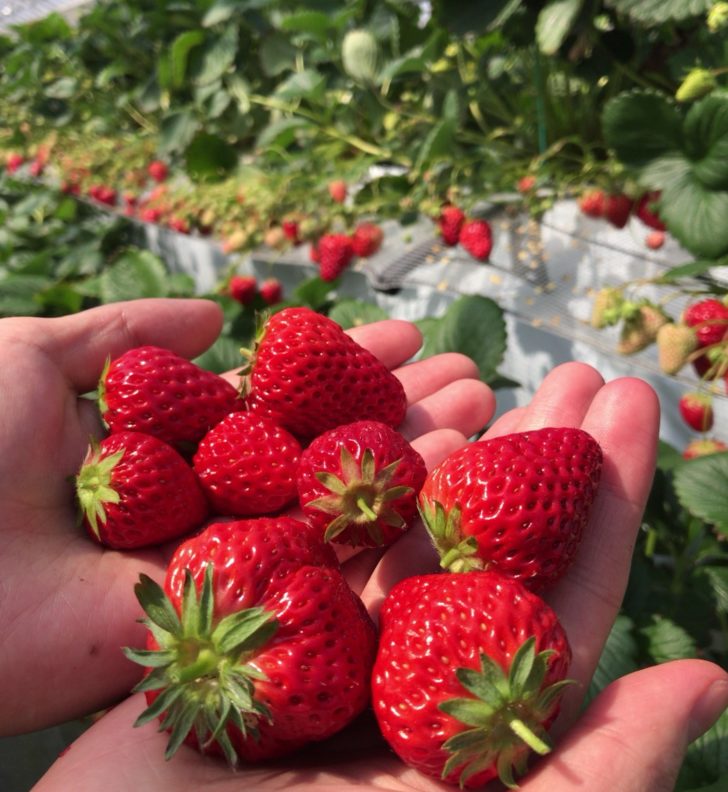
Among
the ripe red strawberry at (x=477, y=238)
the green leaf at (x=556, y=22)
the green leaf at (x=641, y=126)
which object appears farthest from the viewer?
the ripe red strawberry at (x=477, y=238)

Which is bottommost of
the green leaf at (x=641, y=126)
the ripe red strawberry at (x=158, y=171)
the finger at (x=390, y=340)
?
the ripe red strawberry at (x=158, y=171)

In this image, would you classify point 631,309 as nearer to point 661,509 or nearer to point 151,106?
point 661,509

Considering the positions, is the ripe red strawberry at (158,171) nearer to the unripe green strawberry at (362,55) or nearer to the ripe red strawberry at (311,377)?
the unripe green strawberry at (362,55)

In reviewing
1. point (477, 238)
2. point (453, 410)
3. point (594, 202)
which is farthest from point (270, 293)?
point (453, 410)

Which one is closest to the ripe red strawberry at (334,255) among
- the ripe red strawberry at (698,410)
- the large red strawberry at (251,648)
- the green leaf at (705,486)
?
the ripe red strawberry at (698,410)

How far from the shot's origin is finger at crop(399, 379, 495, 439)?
4.07ft

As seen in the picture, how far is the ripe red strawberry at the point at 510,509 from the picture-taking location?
0.77 m

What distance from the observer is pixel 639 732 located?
64 centimetres

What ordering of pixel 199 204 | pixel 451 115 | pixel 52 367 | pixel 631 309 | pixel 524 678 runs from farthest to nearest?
pixel 199 204 → pixel 451 115 → pixel 631 309 → pixel 52 367 → pixel 524 678

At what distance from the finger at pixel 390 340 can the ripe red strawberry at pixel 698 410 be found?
1.71ft

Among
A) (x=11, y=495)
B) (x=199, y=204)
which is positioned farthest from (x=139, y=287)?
(x=11, y=495)

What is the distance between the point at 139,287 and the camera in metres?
2.00

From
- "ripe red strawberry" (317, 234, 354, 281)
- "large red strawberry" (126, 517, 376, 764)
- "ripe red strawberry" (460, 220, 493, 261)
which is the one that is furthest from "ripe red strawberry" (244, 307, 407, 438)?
"ripe red strawberry" (317, 234, 354, 281)

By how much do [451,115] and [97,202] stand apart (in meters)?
2.13
